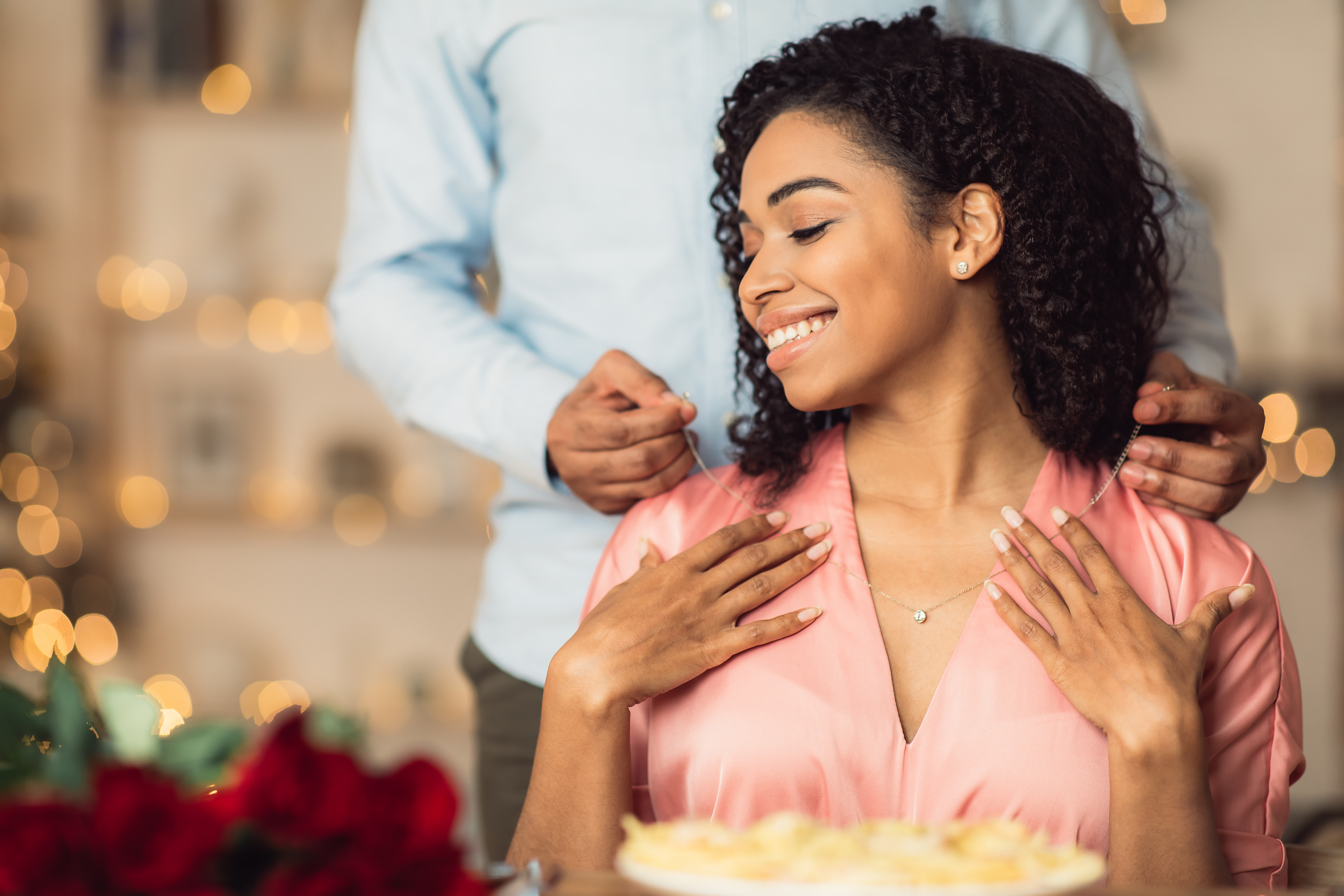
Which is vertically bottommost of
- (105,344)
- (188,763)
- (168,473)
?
(168,473)

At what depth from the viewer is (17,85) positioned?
3.19 metres

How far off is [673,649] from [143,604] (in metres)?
2.49

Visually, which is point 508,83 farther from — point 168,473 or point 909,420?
point 168,473

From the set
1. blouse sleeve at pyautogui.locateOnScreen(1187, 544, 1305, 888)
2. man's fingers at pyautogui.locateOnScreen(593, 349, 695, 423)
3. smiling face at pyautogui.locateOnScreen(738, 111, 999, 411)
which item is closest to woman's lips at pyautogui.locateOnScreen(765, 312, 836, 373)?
smiling face at pyautogui.locateOnScreen(738, 111, 999, 411)

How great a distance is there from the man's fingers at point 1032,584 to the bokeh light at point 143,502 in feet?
8.39

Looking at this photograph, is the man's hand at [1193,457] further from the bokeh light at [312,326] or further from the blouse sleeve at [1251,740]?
the bokeh light at [312,326]

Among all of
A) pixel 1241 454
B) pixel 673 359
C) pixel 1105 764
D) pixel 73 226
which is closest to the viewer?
pixel 1105 764

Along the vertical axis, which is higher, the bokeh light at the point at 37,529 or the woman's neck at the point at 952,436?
the woman's neck at the point at 952,436

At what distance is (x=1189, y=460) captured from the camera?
132cm

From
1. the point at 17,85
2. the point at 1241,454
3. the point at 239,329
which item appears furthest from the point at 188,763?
the point at 17,85

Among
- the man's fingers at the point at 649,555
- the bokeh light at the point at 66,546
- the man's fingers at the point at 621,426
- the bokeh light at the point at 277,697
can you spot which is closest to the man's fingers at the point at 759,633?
the man's fingers at the point at 649,555

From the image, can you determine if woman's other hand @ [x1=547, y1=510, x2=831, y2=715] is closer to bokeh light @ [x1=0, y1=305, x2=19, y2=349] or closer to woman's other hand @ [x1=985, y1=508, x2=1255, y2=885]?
woman's other hand @ [x1=985, y1=508, x2=1255, y2=885]

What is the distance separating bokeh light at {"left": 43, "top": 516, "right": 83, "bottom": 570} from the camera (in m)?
3.11

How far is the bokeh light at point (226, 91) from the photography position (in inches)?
126
